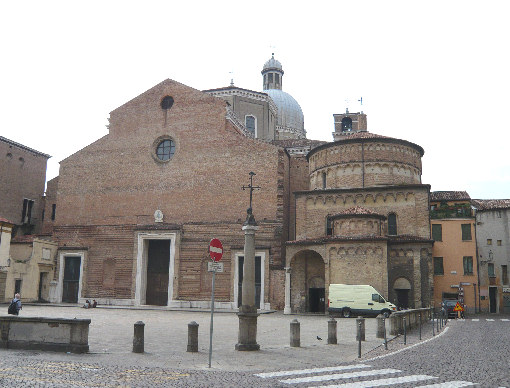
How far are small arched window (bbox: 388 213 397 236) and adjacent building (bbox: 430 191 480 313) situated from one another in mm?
6491

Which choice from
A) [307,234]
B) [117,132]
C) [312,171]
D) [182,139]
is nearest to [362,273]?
[307,234]

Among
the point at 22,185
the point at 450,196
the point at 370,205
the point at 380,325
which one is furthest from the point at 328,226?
the point at 22,185

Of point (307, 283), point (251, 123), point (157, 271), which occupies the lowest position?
point (307, 283)

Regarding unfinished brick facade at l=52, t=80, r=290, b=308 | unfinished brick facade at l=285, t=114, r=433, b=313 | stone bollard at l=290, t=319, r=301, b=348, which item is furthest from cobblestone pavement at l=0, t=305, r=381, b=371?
unfinished brick facade at l=52, t=80, r=290, b=308

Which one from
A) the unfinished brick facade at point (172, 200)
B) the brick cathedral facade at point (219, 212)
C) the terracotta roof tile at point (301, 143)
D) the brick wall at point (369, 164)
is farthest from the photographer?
the terracotta roof tile at point (301, 143)

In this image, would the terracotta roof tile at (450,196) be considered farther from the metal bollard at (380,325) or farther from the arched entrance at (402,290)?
the metal bollard at (380,325)

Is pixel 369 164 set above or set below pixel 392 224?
above

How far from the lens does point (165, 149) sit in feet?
116

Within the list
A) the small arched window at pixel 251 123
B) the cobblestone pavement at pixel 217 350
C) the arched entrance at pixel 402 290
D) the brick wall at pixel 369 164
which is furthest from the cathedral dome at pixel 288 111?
the cobblestone pavement at pixel 217 350

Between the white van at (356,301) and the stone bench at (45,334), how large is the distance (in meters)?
16.9

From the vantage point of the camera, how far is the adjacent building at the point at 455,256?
34156mm

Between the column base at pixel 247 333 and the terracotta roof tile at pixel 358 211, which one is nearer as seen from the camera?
the column base at pixel 247 333

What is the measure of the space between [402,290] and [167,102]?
20301 mm

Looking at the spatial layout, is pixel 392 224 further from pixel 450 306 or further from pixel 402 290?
pixel 450 306
